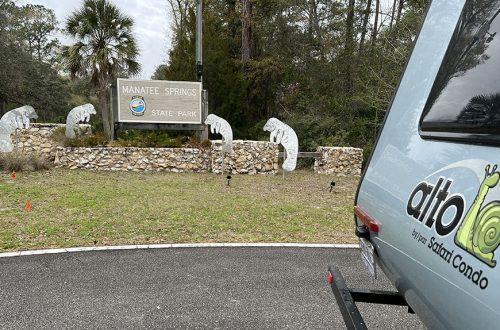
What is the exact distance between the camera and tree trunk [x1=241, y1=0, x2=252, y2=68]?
17834mm

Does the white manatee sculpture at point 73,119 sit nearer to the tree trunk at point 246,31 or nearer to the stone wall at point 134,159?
the stone wall at point 134,159

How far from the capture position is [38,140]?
1146 centimetres

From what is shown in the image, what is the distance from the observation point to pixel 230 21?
63.3ft

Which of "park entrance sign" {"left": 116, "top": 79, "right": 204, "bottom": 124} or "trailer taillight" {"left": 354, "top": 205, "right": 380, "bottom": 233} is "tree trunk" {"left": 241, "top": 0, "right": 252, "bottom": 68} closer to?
"park entrance sign" {"left": 116, "top": 79, "right": 204, "bottom": 124}

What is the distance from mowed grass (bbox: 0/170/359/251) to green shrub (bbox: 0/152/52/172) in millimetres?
397

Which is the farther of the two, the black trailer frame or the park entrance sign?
the park entrance sign

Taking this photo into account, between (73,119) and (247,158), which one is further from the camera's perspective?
(247,158)

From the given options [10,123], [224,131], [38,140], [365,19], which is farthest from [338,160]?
[10,123]

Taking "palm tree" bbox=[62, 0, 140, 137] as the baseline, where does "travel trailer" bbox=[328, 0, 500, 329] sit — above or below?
below

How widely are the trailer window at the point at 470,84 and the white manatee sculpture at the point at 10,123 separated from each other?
39.2 feet

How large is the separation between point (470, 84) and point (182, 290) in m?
3.00

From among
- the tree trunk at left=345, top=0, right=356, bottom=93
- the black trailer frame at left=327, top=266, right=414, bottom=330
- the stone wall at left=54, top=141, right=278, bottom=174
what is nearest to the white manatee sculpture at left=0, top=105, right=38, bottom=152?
the stone wall at left=54, top=141, right=278, bottom=174

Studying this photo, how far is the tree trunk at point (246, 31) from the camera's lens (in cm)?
1783

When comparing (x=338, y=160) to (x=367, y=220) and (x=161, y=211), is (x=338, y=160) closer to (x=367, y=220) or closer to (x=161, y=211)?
(x=161, y=211)
